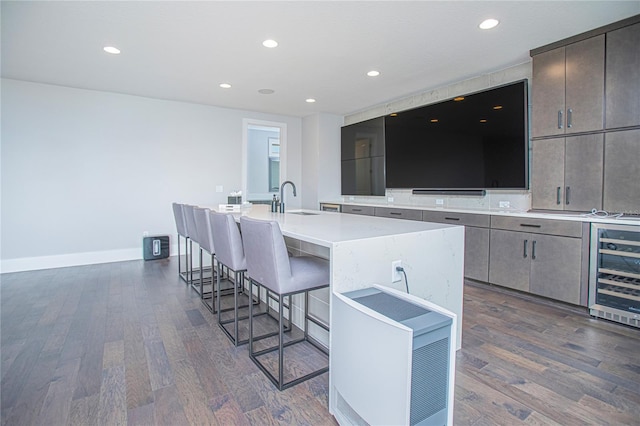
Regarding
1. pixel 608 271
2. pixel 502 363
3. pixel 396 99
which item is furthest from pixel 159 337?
pixel 396 99

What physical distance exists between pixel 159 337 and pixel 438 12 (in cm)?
333

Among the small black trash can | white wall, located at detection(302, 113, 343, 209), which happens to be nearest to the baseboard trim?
the small black trash can

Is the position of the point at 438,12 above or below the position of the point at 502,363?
above

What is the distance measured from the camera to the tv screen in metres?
3.63

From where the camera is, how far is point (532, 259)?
3.23m

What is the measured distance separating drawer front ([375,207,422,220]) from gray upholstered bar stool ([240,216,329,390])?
2.57 meters

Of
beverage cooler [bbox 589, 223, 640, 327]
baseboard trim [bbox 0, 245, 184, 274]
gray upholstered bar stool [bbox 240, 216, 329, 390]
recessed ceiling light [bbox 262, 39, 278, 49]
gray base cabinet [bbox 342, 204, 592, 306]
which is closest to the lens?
gray upholstered bar stool [bbox 240, 216, 329, 390]

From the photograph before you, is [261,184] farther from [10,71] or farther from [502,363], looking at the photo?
[502,363]

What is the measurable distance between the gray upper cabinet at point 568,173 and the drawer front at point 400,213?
53.7 inches

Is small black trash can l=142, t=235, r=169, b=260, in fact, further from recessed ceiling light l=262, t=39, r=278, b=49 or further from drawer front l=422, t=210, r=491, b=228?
drawer front l=422, t=210, r=491, b=228

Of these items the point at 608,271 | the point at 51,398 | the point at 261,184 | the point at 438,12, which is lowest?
the point at 51,398

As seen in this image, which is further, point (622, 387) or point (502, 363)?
point (502, 363)

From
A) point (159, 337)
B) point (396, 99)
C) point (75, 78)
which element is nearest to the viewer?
point (159, 337)

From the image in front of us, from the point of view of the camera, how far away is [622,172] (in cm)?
281
